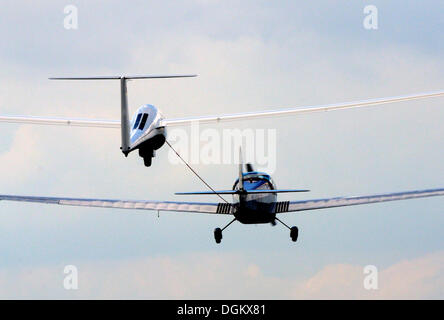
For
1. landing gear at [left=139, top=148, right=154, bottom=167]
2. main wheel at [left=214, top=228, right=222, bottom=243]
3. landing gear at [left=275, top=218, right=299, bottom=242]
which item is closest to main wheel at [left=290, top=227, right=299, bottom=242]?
landing gear at [left=275, top=218, right=299, bottom=242]

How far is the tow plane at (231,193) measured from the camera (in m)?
68.4

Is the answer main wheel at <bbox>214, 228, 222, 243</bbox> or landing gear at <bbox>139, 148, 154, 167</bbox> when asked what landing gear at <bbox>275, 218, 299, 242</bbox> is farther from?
landing gear at <bbox>139, 148, 154, 167</bbox>

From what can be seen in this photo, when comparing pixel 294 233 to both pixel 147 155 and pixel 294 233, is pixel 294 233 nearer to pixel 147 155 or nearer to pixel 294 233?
pixel 294 233

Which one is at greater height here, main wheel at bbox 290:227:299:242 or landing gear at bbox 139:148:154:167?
landing gear at bbox 139:148:154:167

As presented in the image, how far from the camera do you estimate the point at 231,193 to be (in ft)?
223

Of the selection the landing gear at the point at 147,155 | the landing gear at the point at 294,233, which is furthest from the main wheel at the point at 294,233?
the landing gear at the point at 147,155

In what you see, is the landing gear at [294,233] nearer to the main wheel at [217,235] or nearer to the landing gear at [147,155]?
the main wheel at [217,235]

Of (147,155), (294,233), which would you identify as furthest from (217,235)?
(147,155)

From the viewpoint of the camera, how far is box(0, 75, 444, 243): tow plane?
68.4 meters

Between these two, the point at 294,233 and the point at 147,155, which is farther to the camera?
the point at 294,233

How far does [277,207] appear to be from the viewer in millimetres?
72938

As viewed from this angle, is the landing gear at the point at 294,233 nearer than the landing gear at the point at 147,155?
No
